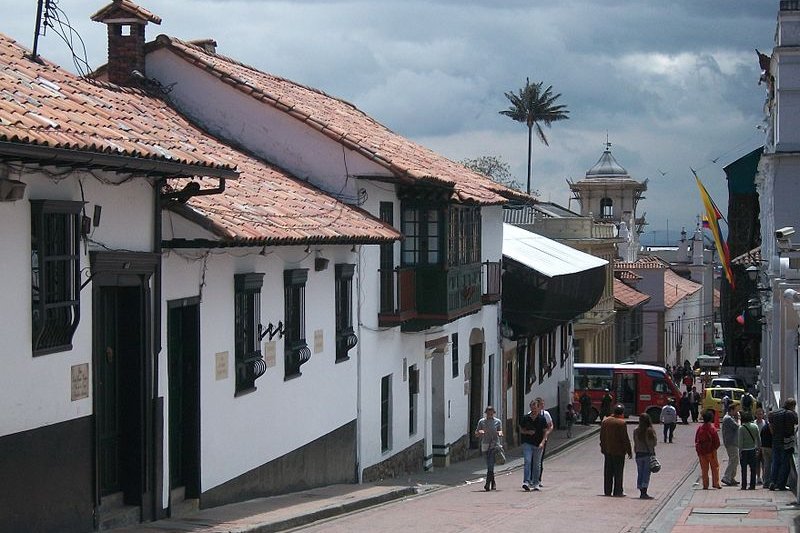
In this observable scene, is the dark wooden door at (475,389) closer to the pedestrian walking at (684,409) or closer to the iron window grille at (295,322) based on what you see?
the iron window grille at (295,322)

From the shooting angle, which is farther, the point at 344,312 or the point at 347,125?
the point at 347,125

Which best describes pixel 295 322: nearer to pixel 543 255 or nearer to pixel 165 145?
pixel 165 145

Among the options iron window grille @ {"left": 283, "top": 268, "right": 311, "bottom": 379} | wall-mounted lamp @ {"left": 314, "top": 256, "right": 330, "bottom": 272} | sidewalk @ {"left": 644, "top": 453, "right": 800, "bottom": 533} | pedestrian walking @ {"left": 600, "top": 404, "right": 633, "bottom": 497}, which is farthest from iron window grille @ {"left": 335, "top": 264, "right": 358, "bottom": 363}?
sidewalk @ {"left": 644, "top": 453, "right": 800, "bottom": 533}

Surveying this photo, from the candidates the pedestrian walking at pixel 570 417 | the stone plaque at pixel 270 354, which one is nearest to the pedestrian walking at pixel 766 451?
the stone plaque at pixel 270 354

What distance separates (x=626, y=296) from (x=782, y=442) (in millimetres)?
46790

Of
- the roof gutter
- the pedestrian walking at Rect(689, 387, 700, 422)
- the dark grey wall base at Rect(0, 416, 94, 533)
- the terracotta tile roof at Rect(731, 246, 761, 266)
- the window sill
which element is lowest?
the pedestrian walking at Rect(689, 387, 700, 422)

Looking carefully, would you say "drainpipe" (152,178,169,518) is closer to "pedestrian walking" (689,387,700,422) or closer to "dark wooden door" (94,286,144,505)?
"dark wooden door" (94,286,144,505)

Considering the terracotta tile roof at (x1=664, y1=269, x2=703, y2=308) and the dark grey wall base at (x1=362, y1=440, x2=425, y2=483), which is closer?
the dark grey wall base at (x1=362, y1=440, x2=425, y2=483)

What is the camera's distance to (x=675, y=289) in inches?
3482

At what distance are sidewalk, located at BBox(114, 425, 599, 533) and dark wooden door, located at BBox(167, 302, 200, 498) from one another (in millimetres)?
463

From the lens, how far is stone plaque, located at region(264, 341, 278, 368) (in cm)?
1762

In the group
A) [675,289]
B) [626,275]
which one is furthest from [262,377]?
[675,289]

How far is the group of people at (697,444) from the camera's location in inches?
818

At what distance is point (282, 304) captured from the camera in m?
18.2
